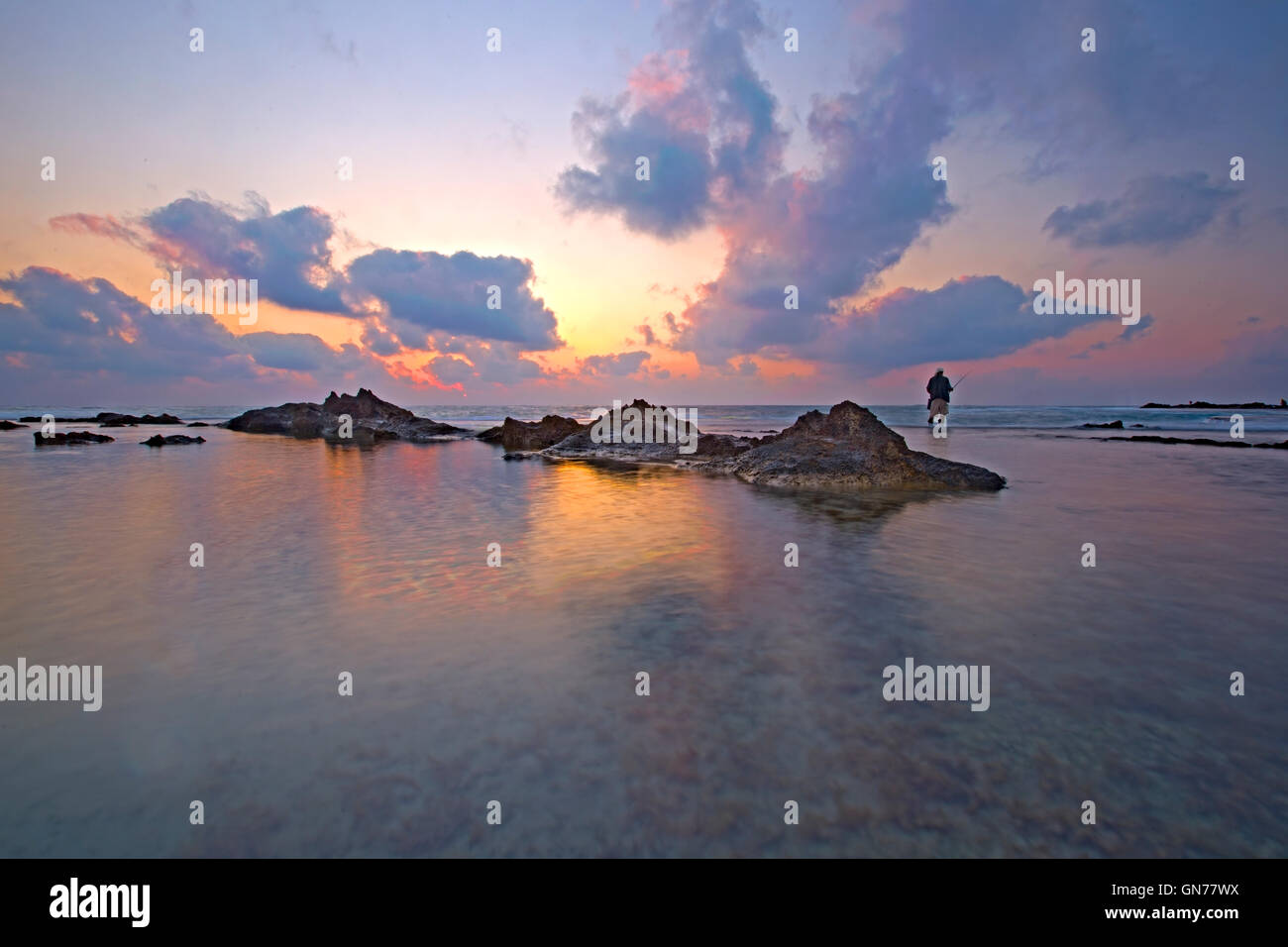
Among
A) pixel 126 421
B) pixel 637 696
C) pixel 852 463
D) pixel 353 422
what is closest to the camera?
pixel 637 696

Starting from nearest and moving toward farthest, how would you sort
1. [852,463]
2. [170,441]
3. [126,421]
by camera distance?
[852,463]
[170,441]
[126,421]

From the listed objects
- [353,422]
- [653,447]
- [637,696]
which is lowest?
[637,696]

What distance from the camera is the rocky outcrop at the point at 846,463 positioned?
13.0 m

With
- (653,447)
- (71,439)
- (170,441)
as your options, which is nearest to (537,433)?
(653,447)

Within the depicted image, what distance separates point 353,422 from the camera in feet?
110

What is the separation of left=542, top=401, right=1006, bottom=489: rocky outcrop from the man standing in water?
999 inches

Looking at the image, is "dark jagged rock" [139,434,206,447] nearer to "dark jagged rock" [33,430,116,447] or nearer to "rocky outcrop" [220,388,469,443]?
"dark jagged rock" [33,430,116,447]

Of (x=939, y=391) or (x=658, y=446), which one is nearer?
(x=658, y=446)

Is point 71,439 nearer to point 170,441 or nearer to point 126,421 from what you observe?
point 170,441

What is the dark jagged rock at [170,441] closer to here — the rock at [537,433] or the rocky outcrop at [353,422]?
the rocky outcrop at [353,422]

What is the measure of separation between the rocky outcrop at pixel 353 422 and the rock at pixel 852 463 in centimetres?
2175

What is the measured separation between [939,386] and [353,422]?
3778 centimetres
